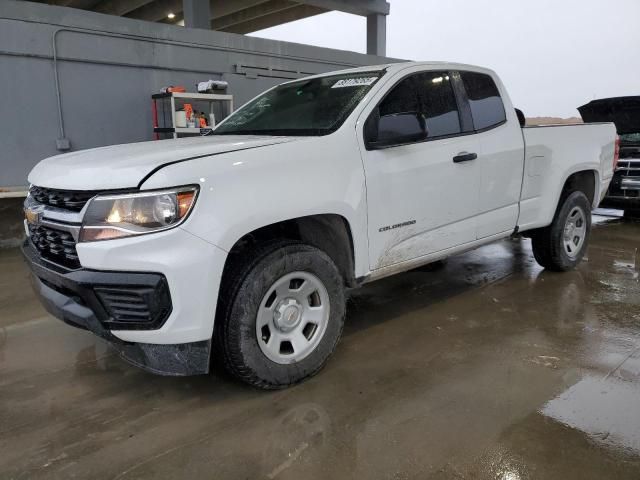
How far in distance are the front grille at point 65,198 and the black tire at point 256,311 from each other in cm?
77

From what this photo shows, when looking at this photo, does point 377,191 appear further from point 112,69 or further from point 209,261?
point 112,69

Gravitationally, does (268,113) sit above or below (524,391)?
above

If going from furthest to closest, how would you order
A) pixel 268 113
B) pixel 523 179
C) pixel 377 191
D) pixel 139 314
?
pixel 523 179
pixel 268 113
pixel 377 191
pixel 139 314

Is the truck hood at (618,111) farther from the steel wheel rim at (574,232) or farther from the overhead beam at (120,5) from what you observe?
the overhead beam at (120,5)

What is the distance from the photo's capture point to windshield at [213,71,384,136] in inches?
120

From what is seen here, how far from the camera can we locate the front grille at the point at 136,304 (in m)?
2.16

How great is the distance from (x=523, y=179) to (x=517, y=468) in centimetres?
261

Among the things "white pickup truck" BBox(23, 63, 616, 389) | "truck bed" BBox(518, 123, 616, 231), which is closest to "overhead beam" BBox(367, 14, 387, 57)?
"truck bed" BBox(518, 123, 616, 231)

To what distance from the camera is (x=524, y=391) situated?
2.67 meters

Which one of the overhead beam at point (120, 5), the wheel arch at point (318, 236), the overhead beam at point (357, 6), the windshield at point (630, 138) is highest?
the overhead beam at point (120, 5)

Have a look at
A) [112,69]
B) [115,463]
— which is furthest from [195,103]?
[115,463]

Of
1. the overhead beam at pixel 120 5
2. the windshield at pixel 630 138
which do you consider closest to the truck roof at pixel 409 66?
the windshield at pixel 630 138

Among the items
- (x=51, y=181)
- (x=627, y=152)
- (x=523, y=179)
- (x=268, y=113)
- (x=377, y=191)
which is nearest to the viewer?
(x=51, y=181)

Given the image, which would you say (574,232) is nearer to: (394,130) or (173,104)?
(394,130)
